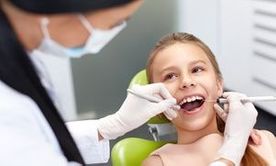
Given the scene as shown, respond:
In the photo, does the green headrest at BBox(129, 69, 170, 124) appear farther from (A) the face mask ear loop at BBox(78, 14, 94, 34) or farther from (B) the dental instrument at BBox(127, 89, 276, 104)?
(A) the face mask ear loop at BBox(78, 14, 94, 34)

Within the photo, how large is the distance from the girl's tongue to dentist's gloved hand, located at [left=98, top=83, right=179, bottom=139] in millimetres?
49

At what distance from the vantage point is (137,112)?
128cm

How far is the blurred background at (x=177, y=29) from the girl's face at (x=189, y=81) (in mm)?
1019

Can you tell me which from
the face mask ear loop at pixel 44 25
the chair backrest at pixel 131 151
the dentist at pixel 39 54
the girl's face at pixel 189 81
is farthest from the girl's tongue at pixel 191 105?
the face mask ear loop at pixel 44 25

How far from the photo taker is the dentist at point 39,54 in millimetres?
617

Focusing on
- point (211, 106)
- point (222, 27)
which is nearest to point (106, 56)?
point (222, 27)

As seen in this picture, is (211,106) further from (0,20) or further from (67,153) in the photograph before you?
(0,20)

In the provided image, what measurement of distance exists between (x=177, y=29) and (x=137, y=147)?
1.45m

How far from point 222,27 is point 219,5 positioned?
0.15 meters

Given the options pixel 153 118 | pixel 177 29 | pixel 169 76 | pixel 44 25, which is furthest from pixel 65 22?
pixel 177 29

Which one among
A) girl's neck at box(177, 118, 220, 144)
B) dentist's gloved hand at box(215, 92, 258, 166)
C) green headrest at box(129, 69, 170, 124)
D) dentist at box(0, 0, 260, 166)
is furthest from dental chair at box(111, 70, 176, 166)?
dentist at box(0, 0, 260, 166)

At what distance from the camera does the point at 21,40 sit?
65 centimetres

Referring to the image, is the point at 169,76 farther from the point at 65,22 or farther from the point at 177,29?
the point at 177,29

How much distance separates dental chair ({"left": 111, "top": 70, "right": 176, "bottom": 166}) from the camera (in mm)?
1356
